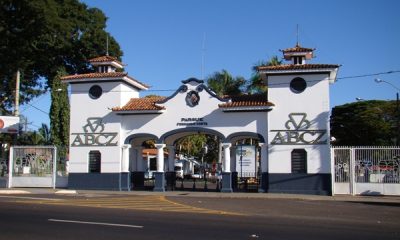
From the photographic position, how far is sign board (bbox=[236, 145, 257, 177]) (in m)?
29.2

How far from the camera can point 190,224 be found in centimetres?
1342

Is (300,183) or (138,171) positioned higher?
(138,171)

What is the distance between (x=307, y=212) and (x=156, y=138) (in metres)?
13.5

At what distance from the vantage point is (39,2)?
4319 centimetres

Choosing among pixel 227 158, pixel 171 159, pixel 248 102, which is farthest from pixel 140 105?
→ pixel 248 102

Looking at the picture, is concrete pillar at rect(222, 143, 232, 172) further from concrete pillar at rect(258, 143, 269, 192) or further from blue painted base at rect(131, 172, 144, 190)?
blue painted base at rect(131, 172, 144, 190)

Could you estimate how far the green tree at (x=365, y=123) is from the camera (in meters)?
61.6

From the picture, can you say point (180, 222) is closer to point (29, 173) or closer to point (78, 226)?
point (78, 226)

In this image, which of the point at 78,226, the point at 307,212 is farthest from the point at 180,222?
the point at 307,212

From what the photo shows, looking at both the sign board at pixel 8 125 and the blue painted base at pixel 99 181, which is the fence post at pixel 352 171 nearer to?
the blue painted base at pixel 99 181

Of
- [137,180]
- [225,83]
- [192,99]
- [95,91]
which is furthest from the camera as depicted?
[225,83]

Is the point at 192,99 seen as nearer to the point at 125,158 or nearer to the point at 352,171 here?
the point at 125,158

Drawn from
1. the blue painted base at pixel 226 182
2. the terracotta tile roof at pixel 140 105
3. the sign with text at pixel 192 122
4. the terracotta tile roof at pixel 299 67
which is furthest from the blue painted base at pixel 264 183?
the terracotta tile roof at pixel 140 105

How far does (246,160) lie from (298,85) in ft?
17.2
